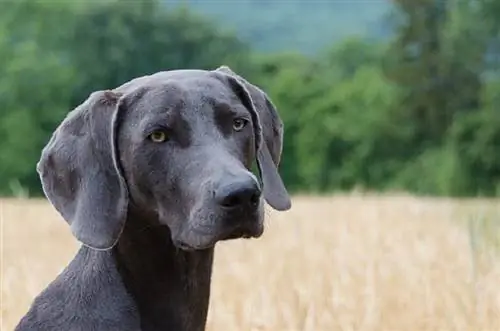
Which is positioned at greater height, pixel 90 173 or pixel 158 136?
pixel 158 136

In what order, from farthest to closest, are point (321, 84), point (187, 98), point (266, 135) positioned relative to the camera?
point (321, 84) < point (266, 135) < point (187, 98)

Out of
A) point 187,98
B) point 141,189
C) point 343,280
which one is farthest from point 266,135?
point 343,280

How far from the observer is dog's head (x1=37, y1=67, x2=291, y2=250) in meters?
3.50

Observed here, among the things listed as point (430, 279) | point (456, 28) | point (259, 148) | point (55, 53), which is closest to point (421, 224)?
point (430, 279)

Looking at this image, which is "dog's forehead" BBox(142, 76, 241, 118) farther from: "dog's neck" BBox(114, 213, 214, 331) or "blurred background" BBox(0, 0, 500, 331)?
"blurred background" BBox(0, 0, 500, 331)

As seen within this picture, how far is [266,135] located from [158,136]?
0.57m

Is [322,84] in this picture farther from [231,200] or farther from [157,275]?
[231,200]

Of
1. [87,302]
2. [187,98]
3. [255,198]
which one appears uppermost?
[187,98]

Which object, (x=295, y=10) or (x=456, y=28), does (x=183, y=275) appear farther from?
(x=295, y=10)

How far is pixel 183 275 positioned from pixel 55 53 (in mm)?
33930

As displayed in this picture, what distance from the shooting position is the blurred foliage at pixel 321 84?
3159 cm

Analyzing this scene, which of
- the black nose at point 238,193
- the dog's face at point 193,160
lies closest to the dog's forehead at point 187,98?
the dog's face at point 193,160

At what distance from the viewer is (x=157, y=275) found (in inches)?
152

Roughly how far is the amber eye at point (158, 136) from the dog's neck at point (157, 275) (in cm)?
34
